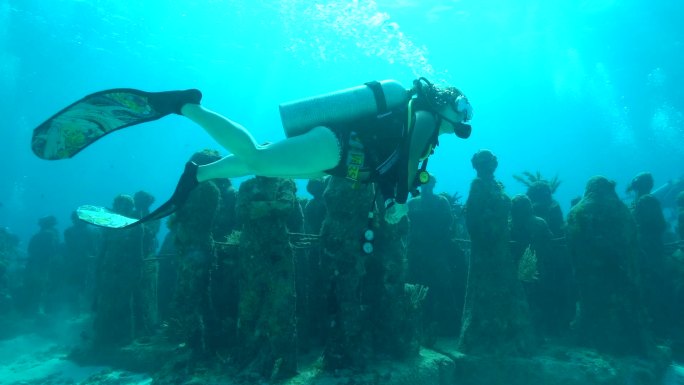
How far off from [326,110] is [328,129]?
26 centimetres

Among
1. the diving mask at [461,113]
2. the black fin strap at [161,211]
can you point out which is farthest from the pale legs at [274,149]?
the diving mask at [461,113]

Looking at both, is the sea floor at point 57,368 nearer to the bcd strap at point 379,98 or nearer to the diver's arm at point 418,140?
the diver's arm at point 418,140

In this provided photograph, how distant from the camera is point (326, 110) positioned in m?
4.77

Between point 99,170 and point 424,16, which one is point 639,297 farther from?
point 99,170

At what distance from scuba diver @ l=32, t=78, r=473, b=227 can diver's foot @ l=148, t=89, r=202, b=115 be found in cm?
1

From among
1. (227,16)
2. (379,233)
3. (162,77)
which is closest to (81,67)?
(162,77)

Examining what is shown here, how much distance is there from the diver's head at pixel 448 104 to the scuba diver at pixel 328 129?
0.01m

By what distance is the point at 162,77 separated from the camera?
69375 millimetres

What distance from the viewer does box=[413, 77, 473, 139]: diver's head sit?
4938 millimetres

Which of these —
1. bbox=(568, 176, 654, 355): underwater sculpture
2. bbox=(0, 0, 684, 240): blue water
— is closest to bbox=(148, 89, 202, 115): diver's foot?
bbox=(568, 176, 654, 355): underwater sculpture

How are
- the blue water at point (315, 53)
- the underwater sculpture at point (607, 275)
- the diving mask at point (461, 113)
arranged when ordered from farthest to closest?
the blue water at point (315, 53) < the underwater sculpture at point (607, 275) < the diving mask at point (461, 113)

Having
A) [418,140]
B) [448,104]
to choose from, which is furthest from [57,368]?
[448,104]

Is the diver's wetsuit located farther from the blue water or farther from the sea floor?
the blue water

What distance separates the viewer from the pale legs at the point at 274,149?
14.9 feet
